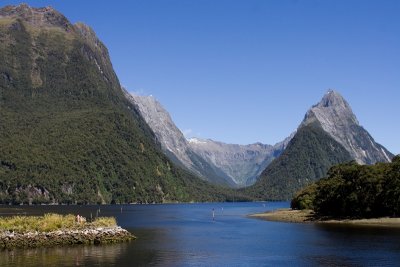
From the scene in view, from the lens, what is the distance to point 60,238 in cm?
9750

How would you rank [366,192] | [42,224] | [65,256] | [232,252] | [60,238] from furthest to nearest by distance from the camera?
[366,192] → [42,224] → [60,238] → [232,252] → [65,256]

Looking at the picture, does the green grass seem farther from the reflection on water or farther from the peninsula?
the reflection on water

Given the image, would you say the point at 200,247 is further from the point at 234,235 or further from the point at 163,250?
the point at 234,235

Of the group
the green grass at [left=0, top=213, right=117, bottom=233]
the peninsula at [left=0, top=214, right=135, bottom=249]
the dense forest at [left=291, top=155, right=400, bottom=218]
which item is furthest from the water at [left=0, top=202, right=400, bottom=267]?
the dense forest at [left=291, top=155, right=400, bottom=218]

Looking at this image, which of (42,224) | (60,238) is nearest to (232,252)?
(60,238)

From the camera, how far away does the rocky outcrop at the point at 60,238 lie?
94.6 m

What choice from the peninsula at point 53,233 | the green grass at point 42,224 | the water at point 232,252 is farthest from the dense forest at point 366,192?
the green grass at point 42,224

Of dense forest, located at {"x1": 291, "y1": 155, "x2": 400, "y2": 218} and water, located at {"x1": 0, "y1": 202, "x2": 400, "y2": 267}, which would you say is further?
dense forest, located at {"x1": 291, "y1": 155, "x2": 400, "y2": 218}

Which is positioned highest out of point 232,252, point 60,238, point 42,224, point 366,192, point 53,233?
point 366,192

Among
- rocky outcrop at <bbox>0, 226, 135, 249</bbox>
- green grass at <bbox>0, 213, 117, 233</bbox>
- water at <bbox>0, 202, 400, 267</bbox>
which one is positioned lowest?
water at <bbox>0, 202, 400, 267</bbox>

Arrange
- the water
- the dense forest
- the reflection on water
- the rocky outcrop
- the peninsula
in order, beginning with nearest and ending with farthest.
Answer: the reflection on water, the water, the rocky outcrop, the peninsula, the dense forest

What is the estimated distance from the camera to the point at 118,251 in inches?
3465

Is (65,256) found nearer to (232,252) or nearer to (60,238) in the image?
(60,238)

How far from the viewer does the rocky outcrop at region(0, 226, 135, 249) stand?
94625 mm
